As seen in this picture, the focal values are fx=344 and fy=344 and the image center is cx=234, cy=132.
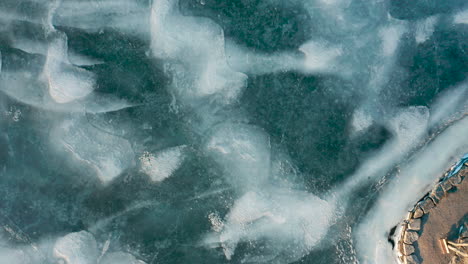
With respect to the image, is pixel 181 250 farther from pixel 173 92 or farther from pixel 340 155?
pixel 340 155

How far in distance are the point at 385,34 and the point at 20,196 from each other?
117 inches

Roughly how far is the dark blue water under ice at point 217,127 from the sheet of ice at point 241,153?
10mm

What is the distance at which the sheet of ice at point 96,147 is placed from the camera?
2482 millimetres

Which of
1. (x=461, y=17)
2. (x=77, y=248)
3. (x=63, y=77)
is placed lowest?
(x=77, y=248)

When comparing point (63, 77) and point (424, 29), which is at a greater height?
point (424, 29)

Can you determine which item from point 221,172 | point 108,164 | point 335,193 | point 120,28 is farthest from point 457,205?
point 120,28

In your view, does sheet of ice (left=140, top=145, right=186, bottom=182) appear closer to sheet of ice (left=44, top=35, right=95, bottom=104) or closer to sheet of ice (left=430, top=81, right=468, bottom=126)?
sheet of ice (left=44, top=35, right=95, bottom=104)

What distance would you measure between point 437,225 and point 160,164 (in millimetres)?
2058

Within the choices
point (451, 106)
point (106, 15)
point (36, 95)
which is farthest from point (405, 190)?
point (36, 95)

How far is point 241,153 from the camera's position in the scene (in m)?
2.51

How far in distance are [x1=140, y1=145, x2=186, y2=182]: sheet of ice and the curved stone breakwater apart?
1.75 meters

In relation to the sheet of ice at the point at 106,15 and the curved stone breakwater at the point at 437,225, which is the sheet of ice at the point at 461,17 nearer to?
the curved stone breakwater at the point at 437,225

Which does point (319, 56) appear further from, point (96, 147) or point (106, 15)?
point (96, 147)

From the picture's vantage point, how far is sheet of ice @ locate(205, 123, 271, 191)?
2516mm
